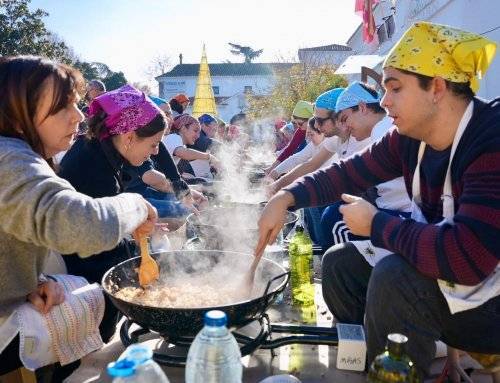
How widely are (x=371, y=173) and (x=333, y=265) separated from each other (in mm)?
628

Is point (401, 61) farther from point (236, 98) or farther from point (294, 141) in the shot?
point (236, 98)

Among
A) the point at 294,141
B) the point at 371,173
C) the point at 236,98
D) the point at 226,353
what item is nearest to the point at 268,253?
the point at 371,173

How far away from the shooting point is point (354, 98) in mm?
4113

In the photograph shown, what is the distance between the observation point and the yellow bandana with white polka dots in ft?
6.32

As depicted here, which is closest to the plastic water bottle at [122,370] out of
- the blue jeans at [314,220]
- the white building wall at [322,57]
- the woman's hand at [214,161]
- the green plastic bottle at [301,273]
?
the green plastic bottle at [301,273]

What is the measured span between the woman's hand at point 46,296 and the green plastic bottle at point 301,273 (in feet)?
5.79

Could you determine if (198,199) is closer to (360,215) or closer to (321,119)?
(321,119)

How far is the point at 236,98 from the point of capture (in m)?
54.1

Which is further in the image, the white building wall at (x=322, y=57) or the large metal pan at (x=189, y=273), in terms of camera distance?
the white building wall at (x=322, y=57)

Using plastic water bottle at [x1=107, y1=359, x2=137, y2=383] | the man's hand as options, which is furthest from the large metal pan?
plastic water bottle at [x1=107, y1=359, x2=137, y2=383]

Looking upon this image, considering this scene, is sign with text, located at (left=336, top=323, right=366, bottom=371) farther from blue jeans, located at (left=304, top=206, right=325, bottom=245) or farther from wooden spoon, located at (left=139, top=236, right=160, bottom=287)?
blue jeans, located at (left=304, top=206, right=325, bottom=245)

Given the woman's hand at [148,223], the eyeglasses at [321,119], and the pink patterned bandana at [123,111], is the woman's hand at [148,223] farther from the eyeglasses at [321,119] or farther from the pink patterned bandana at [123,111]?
the eyeglasses at [321,119]

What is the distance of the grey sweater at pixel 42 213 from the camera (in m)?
1.59

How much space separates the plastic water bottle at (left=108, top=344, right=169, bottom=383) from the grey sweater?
59 cm
